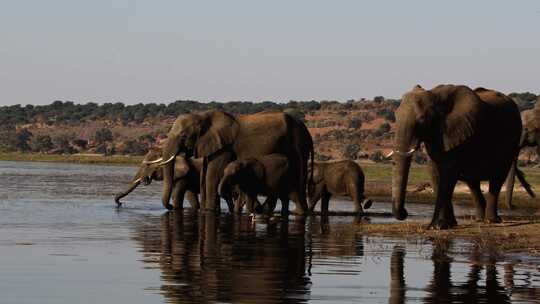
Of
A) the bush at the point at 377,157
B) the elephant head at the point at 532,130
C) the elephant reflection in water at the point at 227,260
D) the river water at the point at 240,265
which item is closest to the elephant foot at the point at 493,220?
the river water at the point at 240,265

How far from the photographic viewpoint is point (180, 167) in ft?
108

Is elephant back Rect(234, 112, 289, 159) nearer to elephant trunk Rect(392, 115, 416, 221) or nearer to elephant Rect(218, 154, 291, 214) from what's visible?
elephant Rect(218, 154, 291, 214)

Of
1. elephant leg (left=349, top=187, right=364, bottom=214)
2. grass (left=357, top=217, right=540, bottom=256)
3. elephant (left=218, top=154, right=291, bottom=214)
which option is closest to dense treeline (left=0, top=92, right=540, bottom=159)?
elephant leg (left=349, top=187, right=364, bottom=214)

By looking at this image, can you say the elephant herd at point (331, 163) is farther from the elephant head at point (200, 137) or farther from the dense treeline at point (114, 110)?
the dense treeline at point (114, 110)

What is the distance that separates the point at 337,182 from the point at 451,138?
9.58 metres

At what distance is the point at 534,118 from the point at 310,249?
12510 millimetres

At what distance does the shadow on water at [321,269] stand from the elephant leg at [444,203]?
1416 mm

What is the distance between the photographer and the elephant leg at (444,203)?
23.1 metres

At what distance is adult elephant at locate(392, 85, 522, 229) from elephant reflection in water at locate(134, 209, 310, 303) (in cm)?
231

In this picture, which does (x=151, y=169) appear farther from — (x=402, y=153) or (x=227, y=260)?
Answer: (x=227, y=260)

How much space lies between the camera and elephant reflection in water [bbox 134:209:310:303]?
571 inches

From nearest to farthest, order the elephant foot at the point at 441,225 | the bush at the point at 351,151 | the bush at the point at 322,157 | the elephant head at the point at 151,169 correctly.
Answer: the elephant foot at the point at 441,225
the elephant head at the point at 151,169
the bush at the point at 351,151
the bush at the point at 322,157

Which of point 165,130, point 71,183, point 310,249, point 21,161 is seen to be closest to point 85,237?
point 310,249

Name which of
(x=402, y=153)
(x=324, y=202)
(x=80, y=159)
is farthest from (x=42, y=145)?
(x=402, y=153)
